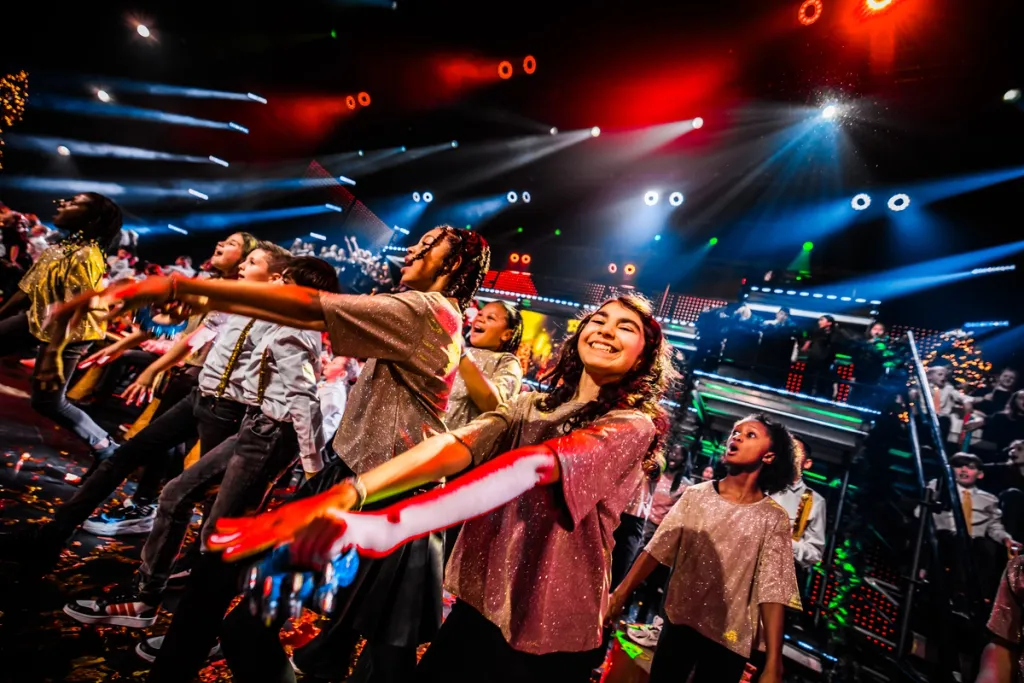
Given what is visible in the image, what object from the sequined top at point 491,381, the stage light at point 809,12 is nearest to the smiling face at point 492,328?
the sequined top at point 491,381

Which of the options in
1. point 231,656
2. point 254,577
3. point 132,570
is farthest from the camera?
point 132,570

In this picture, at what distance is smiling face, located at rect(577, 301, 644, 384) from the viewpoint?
1.61 meters

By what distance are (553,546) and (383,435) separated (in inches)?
33.7

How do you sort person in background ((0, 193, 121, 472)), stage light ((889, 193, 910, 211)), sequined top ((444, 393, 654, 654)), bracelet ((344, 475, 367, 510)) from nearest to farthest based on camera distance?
bracelet ((344, 475, 367, 510)) < sequined top ((444, 393, 654, 654)) < person in background ((0, 193, 121, 472)) < stage light ((889, 193, 910, 211))

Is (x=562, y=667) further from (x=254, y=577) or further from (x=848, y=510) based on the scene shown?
(x=848, y=510)

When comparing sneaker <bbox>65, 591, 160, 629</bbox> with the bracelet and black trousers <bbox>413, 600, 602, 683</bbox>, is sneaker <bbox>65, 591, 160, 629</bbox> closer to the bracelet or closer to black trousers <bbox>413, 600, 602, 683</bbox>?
black trousers <bbox>413, 600, 602, 683</bbox>

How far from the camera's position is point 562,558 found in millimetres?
1424

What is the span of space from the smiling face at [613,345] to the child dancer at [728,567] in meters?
1.76

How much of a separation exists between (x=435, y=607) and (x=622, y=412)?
1096mm

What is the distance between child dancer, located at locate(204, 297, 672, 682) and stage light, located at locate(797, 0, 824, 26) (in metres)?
7.25

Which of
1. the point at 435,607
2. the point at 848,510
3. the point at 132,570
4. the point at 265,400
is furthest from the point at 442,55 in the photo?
the point at 848,510

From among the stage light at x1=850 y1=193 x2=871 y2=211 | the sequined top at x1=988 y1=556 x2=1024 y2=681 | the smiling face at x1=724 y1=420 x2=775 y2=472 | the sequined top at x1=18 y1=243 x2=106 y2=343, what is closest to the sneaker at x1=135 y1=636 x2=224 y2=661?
the sequined top at x1=18 y1=243 x2=106 y2=343

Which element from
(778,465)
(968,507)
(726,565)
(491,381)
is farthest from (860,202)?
(491,381)

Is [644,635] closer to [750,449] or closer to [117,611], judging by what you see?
[750,449]
